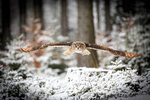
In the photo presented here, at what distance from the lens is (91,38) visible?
44.6 feet

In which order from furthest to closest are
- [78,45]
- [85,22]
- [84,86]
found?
[85,22], [78,45], [84,86]

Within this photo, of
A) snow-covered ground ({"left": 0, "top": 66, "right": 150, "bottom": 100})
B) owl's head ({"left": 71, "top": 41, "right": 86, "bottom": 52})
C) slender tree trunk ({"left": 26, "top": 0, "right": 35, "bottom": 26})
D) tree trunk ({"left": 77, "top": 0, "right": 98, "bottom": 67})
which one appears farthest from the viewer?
slender tree trunk ({"left": 26, "top": 0, "right": 35, "bottom": 26})

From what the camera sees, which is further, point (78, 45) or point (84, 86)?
point (78, 45)

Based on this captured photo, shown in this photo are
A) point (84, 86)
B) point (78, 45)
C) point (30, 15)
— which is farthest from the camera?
point (30, 15)

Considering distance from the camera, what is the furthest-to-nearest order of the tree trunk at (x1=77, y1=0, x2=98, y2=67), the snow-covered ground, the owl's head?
the tree trunk at (x1=77, y1=0, x2=98, y2=67) → the owl's head → the snow-covered ground

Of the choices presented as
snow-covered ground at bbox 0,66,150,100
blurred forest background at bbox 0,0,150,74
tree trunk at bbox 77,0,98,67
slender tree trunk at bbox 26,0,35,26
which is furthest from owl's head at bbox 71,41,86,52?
slender tree trunk at bbox 26,0,35,26

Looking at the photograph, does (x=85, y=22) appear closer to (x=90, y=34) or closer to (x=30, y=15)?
(x=90, y=34)

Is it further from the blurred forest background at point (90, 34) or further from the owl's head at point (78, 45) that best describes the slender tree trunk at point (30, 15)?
the owl's head at point (78, 45)

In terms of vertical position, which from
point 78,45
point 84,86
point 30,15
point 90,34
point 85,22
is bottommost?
point 84,86

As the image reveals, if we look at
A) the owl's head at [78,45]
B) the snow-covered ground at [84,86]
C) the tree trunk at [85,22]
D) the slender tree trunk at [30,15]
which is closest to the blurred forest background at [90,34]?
the tree trunk at [85,22]

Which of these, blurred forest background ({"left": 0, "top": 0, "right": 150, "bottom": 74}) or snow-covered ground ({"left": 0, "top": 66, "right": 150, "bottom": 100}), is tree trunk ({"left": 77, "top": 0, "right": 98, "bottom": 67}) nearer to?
blurred forest background ({"left": 0, "top": 0, "right": 150, "bottom": 74})

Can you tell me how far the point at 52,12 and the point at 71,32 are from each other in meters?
9.16

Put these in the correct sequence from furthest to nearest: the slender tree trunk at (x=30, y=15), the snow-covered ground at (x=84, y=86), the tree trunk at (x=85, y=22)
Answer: the slender tree trunk at (x=30, y=15), the tree trunk at (x=85, y=22), the snow-covered ground at (x=84, y=86)

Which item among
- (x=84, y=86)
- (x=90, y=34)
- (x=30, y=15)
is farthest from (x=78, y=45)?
(x=30, y=15)
